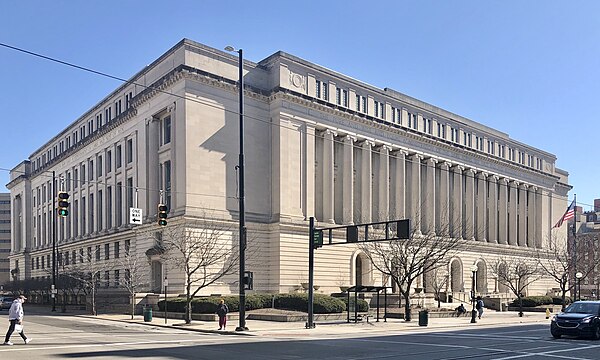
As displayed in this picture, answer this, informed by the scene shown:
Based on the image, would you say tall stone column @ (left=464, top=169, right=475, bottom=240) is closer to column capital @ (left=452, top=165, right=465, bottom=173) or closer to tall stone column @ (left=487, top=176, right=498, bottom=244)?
column capital @ (left=452, top=165, right=465, bottom=173)

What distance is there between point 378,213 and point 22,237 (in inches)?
3001

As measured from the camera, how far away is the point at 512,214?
93.9 m

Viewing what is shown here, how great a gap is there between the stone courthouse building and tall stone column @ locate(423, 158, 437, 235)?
152 mm

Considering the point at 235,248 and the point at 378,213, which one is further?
the point at 378,213

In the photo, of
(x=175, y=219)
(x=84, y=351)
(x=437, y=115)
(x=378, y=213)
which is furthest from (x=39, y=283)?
(x=84, y=351)

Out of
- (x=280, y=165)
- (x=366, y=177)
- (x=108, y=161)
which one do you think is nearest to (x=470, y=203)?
(x=366, y=177)

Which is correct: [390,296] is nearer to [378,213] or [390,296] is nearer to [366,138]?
[378,213]

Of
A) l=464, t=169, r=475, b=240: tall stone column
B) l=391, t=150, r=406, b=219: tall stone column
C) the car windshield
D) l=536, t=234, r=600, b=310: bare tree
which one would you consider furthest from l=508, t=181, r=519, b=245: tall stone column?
the car windshield

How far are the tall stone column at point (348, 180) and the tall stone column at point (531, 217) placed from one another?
4539 cm

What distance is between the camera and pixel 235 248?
55.6m

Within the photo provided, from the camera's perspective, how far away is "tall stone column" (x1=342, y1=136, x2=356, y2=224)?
214ft

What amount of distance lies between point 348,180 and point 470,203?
85.8 feet

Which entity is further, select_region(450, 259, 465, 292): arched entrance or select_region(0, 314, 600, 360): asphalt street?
select_region(450, 259, 465, 292): arched entrance

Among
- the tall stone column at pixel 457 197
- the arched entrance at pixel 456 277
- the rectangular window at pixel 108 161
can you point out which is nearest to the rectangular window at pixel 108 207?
the rectangular window at pixel 108 161
